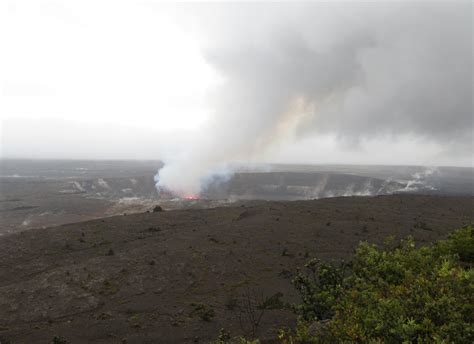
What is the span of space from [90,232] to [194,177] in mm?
84358

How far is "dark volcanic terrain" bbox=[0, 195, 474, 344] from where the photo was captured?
26.2 metres

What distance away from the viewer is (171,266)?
129ft

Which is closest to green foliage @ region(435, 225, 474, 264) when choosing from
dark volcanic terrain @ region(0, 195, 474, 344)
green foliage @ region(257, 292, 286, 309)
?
dark volcanic terrain @ region(0, 195, 474, 344)

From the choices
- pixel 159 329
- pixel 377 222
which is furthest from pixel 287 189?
pixel 159 329

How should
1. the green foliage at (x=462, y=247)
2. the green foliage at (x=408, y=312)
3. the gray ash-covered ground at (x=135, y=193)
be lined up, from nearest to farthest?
1. the green foliage at (x=408, y=312)
2. the green foliage at (x=462, y=247)
3. the gray ash-covered ground at (x=135, y=193)

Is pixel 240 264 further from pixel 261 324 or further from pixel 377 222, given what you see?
pixel 377 222

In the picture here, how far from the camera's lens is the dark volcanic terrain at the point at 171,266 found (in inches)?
1032

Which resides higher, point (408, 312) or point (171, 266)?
point (408, 312)

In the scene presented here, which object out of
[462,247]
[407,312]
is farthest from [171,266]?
[407,312]

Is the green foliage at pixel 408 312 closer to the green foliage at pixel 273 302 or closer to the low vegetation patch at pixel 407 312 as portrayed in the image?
the low vegetation patch at pixel 407 312

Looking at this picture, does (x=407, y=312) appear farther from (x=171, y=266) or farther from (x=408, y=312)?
(x=171, y=266)

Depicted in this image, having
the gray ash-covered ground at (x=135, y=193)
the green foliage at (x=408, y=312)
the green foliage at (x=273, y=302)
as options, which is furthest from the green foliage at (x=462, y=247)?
the gray ash-covered ground at (x=135, y=193)

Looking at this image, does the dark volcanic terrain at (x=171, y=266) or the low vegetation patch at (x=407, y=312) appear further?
the dark volcanic terrain at (x=171, y=266)

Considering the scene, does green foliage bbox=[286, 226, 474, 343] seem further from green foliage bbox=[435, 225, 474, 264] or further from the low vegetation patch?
green foliage bbox=[435, 225, 474, 264]
